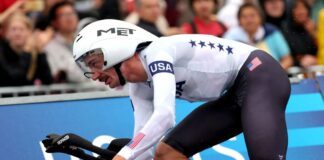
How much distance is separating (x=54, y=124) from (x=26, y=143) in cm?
34

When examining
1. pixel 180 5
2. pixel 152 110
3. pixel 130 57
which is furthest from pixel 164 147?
pixel 180 5

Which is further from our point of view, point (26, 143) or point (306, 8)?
point (306, 8)

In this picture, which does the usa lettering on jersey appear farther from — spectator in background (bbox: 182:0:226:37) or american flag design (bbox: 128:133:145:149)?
spectator in background (bbox: 182:0:226:37)

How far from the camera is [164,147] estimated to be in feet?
24.4

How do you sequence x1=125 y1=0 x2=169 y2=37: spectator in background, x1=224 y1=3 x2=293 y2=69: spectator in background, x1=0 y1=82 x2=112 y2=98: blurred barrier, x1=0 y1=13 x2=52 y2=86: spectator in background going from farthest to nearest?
x1=224 y1=3 x2=293 y2=69: spectator in background, x1=125 y1=0 x2=169 y2=37: spectator in background, x1=0 y1=13 x2=52 y2=86: spectator in background, x1=0 y1=82 x2=112 y2=98: blurred barrier

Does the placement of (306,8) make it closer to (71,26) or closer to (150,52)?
(71,26)

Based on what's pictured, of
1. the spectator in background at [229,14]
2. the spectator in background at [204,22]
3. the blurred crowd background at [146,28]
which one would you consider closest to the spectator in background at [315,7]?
the blurred crowd background at [146,28]

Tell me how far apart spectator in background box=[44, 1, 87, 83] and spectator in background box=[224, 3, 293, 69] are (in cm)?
186

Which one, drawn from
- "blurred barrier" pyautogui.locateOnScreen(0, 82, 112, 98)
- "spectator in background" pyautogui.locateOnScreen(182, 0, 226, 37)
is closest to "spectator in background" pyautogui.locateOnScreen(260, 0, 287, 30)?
"spectator in background" pyautogui.locateOnScreen(182, 0, 226, 37)

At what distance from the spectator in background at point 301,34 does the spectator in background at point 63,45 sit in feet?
8.72

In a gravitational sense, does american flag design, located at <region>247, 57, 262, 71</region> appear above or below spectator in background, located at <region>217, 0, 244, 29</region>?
above

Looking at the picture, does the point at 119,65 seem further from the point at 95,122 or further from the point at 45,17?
the point at 45,17

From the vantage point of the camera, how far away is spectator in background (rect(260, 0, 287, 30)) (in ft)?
41.0

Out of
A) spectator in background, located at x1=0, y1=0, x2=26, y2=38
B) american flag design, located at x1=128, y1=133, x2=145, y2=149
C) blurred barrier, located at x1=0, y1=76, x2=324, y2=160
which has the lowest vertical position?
blurred barrier, located at x1=0, y1=76, x2=324, y2=160
